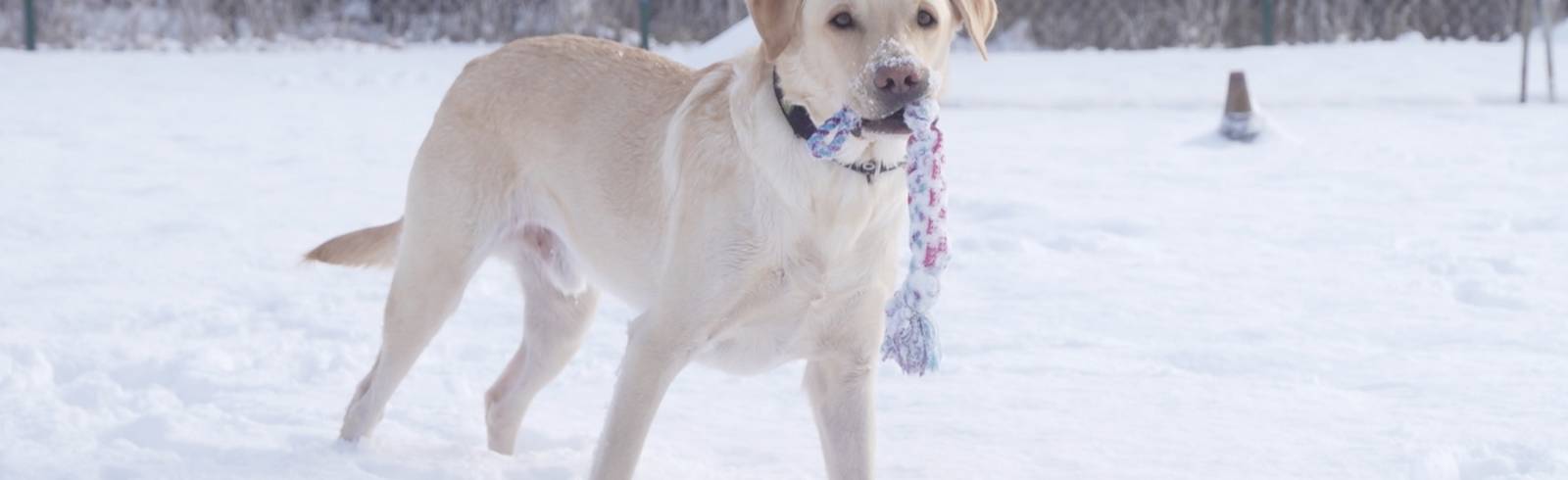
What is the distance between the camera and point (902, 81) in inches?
113

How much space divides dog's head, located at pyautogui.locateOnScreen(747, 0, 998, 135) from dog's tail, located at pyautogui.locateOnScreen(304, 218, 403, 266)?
138 centimetres

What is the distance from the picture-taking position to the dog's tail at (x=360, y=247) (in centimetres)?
414

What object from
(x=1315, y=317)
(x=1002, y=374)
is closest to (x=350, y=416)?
(x=1002, y=374)

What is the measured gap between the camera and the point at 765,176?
3158 mm

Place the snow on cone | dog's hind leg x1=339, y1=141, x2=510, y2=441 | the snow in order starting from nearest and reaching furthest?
1. dog's hind leg x1=339, y1=141, x2=510, y2=441
2. the snow
3. the snow on cone

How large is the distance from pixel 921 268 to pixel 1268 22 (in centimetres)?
1112

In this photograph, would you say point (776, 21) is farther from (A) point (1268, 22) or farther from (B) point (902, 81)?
(A) point (1268, 22)

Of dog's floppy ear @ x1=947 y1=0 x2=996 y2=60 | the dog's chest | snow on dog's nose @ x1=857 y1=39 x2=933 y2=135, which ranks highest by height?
dog's floppy ear @ x1=947 y1=0 x2=996 y2=60

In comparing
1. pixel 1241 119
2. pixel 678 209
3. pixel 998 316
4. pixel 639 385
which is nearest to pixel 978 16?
pixel 678 209

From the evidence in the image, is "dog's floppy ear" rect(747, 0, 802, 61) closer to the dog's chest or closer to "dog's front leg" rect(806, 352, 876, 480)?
the dog's chest

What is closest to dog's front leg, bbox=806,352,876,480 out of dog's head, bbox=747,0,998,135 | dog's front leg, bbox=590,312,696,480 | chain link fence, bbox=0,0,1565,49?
dog's front leg, bbox=590,312,696,480

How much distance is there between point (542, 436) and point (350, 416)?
48cm

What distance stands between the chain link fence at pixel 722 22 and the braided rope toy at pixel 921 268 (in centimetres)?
1162

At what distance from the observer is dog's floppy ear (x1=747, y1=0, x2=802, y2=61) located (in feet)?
9.97
